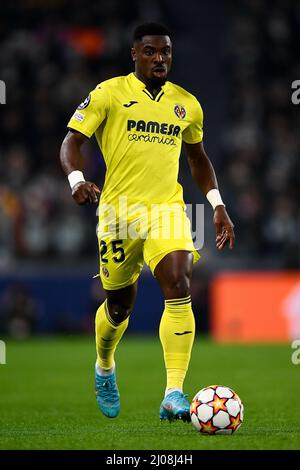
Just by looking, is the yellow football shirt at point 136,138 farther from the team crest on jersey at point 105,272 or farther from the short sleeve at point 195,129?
the team crest on jersey at point 105,272

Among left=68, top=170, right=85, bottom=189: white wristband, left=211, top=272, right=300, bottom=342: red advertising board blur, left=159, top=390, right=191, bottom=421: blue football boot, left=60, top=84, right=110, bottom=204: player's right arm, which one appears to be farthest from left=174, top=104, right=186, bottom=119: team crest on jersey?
left=211, top=272, right=300, bottom=342: red advertising board blur

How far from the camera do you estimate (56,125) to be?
1881 centimetres

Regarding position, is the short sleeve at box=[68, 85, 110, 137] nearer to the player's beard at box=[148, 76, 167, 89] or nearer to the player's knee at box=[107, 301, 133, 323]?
the player's beard at box=[148, 76, 167, 89]

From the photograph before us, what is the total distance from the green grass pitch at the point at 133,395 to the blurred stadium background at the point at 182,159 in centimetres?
82

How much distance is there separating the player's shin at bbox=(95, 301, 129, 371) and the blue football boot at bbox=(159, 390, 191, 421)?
0.97 meters

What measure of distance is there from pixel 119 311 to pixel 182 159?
11.2m

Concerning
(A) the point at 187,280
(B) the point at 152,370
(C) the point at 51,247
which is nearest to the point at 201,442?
(A) the point at 187,280

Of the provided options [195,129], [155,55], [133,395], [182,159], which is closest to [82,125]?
[155,55]

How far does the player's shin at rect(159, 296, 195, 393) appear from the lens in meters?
6.55

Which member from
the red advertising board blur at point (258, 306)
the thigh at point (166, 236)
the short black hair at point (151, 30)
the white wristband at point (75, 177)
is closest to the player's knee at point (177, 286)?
the thigh at point (166, 236)

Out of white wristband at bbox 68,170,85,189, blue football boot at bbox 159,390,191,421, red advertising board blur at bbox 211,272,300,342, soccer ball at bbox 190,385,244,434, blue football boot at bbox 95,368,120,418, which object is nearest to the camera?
soccer ball at bbox 190,385,244,434

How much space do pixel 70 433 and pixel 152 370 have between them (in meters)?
5.49

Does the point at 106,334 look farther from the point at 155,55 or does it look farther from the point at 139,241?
the point at 155,55

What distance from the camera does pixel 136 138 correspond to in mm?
6844
